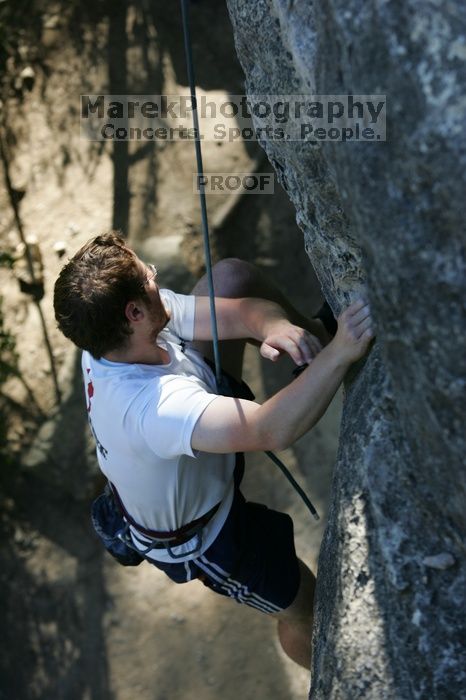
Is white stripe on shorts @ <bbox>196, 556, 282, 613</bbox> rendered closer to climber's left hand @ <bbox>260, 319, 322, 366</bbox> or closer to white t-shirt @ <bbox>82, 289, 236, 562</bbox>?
white t-shirt @ <bbox>82, 289, 236, 562</bbox>

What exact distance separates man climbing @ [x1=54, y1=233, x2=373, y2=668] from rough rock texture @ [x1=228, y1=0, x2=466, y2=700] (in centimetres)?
16

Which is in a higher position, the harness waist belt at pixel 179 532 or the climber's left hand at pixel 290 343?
the climber's left hand at pixel 290 343

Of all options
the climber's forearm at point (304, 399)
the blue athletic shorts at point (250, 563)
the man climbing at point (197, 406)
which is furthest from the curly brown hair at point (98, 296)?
the blue athletic shorts at point (250, 563)

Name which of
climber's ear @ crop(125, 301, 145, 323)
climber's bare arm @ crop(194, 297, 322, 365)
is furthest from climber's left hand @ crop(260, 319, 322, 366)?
climber's ear @ crop(125, 301, 145, 323)

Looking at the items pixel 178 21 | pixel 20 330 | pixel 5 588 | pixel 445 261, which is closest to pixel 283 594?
pixel 445 261

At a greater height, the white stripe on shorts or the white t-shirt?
the white t-shirt

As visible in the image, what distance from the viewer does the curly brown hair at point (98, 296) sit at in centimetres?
189

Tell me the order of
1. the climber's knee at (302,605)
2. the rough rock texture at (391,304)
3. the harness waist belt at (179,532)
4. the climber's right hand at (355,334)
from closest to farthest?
the rough rock texture at (391,304) → the climber's right hand at (355,334) → the harness waist belt at (179,532) → the climber's knee at (302,605)

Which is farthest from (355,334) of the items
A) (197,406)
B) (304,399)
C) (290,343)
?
(197,406)

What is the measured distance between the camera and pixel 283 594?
2.26 meters

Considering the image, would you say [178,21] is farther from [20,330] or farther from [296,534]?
[296,534]

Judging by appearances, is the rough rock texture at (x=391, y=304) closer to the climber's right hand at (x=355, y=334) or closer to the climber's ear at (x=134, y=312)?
the climber's right hand at (x=355, y=334)

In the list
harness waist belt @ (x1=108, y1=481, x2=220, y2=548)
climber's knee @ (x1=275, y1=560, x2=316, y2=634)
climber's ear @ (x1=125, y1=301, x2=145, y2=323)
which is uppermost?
climber's ear @ (x1=125, y1=301, x2=145, y2=323)

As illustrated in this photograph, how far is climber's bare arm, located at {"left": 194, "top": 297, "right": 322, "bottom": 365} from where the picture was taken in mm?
1931
